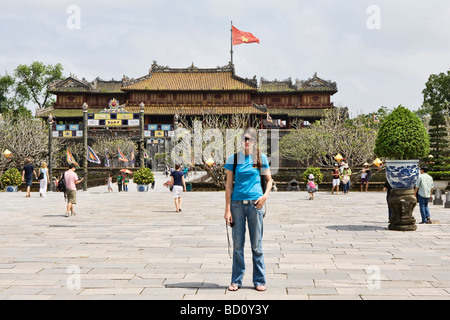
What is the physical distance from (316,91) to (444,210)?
1724 inches

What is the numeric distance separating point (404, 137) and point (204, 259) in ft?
17.5

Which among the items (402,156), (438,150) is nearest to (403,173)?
(402,156)

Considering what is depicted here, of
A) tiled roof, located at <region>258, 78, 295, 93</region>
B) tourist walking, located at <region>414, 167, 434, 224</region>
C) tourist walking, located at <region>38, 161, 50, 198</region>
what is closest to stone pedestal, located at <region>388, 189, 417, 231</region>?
tourist walking, located at <region>414, 167, 434, 224</region>

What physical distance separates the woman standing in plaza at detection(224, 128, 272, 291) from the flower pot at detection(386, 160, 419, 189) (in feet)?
17.2

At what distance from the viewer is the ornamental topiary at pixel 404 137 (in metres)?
9.77

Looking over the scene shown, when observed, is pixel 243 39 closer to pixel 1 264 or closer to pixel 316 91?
pixel 316 91

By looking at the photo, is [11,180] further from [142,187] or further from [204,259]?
[204,259]

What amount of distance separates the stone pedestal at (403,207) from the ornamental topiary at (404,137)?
0.82 metres

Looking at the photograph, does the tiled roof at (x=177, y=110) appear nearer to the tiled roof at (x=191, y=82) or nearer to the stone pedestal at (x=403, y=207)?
the tiled roof at (x=191, y=82)

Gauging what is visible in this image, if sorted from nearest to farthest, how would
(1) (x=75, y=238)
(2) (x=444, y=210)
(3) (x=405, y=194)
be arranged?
(1) (x=75, y=238) < (3) (x=405, y=194) < (2) (x=444, y=210)

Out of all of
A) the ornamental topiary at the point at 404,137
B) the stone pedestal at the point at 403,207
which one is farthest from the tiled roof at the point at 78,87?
the stone pedestal at the point at 403,207

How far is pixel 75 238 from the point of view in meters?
8.59

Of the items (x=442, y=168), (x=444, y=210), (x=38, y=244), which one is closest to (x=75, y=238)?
(x=38, y=244)

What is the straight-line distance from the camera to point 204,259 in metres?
6.70
